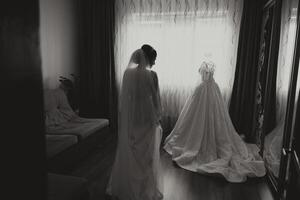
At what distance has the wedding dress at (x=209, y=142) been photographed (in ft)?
9.02

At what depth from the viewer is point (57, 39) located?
3.86 metres

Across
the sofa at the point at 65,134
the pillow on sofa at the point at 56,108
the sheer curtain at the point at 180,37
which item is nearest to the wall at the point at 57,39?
the pillow on sofa at the point at 56,108

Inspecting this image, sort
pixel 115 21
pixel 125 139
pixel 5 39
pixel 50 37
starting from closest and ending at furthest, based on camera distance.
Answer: pixel 5 39 < pixel 125 139 < pixel 50 37 < pixel 115 21

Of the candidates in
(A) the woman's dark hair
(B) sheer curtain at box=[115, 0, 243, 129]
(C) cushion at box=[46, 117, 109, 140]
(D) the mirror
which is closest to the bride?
(A) the woman's dark hair

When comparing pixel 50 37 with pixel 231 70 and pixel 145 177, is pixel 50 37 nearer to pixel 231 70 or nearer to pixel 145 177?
pixel 145 177

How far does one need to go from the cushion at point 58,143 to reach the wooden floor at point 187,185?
0.36m

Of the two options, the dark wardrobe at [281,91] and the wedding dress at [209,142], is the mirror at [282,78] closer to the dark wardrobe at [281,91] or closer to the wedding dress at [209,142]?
the dark wardrobe at [281,91]

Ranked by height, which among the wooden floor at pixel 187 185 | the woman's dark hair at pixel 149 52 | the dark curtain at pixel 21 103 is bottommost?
the wooden floor at pixel 187 185

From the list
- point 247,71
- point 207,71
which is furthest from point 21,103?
point 247,71

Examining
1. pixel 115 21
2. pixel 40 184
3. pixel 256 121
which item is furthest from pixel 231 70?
pixel 40 184

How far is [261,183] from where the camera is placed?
2.52 meters

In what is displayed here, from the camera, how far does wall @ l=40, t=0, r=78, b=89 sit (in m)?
3.54

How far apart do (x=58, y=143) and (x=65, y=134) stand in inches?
13.4

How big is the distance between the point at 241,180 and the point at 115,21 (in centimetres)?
342
